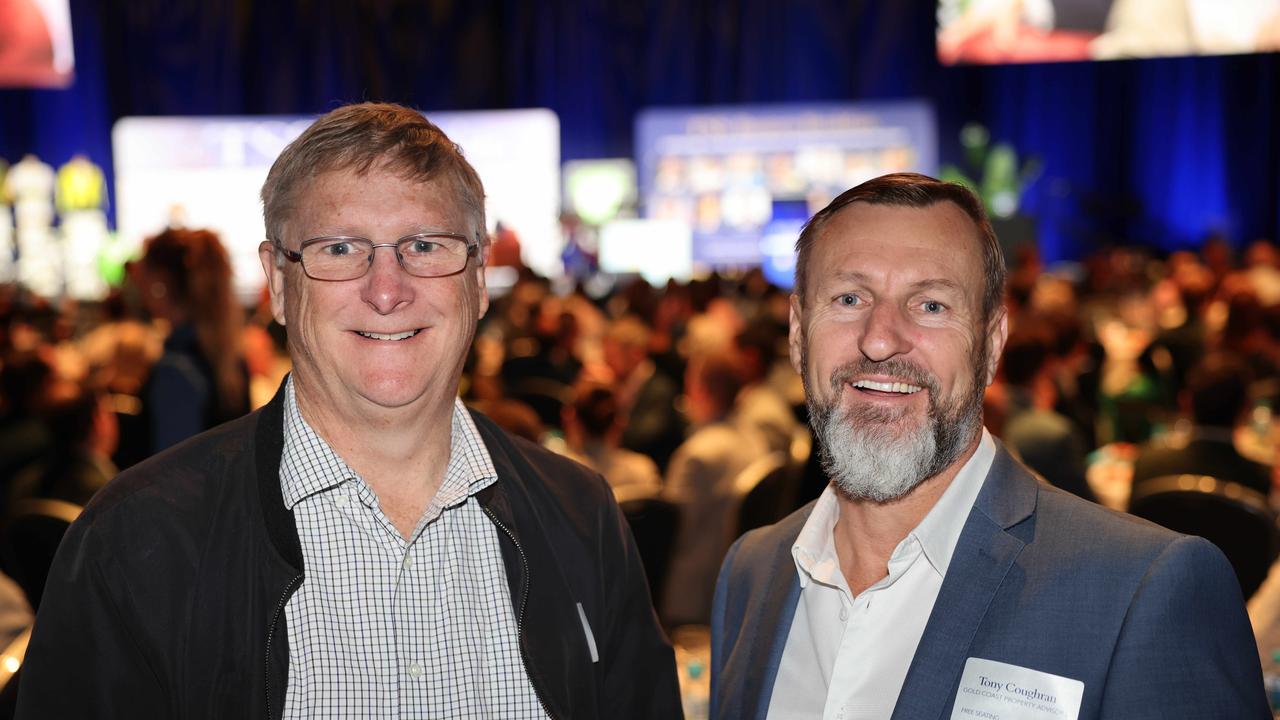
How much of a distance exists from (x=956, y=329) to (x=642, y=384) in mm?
5125

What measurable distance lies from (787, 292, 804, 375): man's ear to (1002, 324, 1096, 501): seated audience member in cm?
296

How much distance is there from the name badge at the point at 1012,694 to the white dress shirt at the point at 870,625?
0.46 ft

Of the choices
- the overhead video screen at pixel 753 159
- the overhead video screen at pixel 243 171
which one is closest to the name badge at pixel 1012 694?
the overhead video screen at pixel 753 159

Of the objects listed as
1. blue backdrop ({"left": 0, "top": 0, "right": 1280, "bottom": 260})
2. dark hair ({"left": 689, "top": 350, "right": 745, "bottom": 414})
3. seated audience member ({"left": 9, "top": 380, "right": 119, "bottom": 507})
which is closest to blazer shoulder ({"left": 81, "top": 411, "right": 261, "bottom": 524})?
seated audience member ({"left": 9, "top": 380, "right": 119, "bottom": 507})

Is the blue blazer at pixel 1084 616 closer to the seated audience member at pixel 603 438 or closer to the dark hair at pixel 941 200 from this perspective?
the dark hair at pixel 941 200

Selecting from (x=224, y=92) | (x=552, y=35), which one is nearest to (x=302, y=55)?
(x=224, y=92)

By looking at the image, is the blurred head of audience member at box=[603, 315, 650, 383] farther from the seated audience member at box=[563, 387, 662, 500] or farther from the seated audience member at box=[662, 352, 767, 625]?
the seated audience member at box=[563, 387, 662, 500]

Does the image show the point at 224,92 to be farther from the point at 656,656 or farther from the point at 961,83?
the point at 656,656

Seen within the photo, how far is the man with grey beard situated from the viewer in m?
1.56

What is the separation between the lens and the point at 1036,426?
16.0ft

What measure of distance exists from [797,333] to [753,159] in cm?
1416

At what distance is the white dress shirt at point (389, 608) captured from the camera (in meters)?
1.69

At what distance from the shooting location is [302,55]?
18.5 metres

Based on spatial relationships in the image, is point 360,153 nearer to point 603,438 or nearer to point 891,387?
point 891,387
